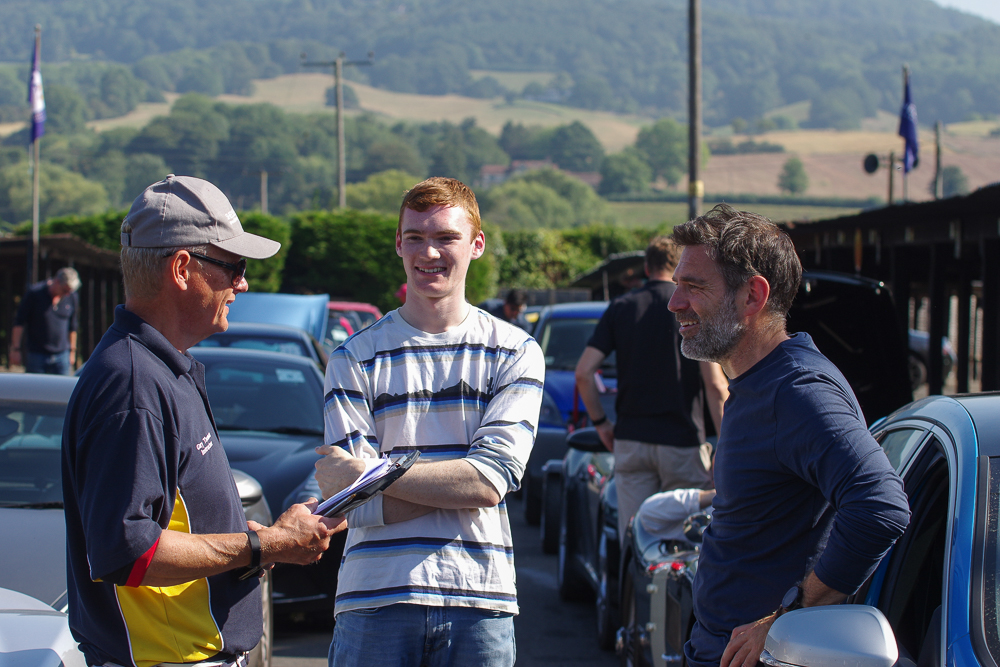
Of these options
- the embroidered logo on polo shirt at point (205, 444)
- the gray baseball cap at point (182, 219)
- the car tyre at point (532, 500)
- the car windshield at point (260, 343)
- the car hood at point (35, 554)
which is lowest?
the car tyre at point (532, 500)

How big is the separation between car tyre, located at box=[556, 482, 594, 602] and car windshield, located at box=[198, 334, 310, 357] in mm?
3092

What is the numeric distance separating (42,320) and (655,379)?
9052 millimetres

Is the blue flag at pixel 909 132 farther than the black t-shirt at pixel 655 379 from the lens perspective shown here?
Yes

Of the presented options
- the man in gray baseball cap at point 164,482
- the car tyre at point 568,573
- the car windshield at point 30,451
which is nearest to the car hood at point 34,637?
the man in gray baseball cap at point 164,482

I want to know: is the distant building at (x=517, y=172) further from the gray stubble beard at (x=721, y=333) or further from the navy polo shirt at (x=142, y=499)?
the navy polo shirt at (x=142, y=499)

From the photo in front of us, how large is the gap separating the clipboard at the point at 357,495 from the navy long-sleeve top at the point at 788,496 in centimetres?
82

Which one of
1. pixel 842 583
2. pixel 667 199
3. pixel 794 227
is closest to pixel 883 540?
pixel 842 583

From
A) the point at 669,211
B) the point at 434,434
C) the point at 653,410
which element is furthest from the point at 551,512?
the point at 669,211

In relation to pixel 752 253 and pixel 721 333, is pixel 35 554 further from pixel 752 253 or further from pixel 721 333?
pixel 752 253

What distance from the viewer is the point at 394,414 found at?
8.54 feet

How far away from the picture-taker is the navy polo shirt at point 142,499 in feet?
6.75

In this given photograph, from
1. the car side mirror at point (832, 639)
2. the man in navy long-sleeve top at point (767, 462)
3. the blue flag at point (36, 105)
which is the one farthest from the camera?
the blue flag at point (36, 105)

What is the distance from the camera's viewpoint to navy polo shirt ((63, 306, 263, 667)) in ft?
6.75

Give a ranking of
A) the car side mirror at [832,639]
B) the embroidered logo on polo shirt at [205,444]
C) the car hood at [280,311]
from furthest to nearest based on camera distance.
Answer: the car hood at [280,311] < the embroidered logo on polo shirt at [205,444] < the car side mirror at [832,639]
